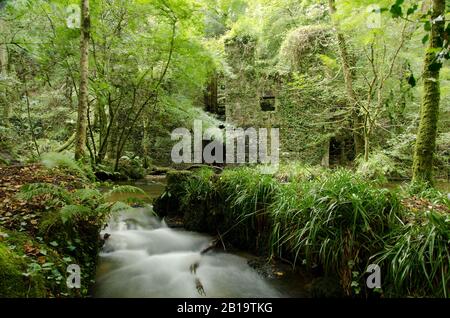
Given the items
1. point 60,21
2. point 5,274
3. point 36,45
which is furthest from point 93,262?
point 60,21

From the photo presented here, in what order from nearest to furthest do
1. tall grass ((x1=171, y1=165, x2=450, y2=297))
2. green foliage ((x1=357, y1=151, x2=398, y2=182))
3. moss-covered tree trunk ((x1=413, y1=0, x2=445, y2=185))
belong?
tall grass ((x1=171, y1=165, x2=450, y2=297)) → moss-covered tree trunk ((x1=413, y1=0, x2=445, y2=185)) → green foliage ((x1=357, y1=151, x2=398, y2=182))

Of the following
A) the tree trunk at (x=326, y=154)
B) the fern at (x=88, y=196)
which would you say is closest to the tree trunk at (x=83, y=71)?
the fern at (x=88, y=196)

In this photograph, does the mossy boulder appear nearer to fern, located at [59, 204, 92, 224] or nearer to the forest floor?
the forest floor

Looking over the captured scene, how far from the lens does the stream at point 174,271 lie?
3.71m

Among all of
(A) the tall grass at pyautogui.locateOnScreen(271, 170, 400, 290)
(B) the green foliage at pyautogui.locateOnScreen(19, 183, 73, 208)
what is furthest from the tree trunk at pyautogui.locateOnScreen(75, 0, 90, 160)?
(A) the tall grass at pyautogui.locateOnScreen(271, 170, 400, 290)

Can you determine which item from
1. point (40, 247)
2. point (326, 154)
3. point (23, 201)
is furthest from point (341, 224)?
point (326, 154)

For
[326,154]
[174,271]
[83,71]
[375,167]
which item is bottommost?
[174,271]

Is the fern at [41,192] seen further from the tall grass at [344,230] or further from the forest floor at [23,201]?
the tall grass at [344,230]

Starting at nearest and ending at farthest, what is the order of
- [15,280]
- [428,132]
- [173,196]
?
1. [15,280]
2. [428,132]
3. [173,196]

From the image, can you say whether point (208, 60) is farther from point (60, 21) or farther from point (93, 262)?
point (93, 262)

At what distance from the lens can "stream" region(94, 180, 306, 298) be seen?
3713 mm

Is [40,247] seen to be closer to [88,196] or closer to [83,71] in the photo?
[88,196]

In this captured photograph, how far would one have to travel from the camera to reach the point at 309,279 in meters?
3.83

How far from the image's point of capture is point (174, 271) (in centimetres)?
437
